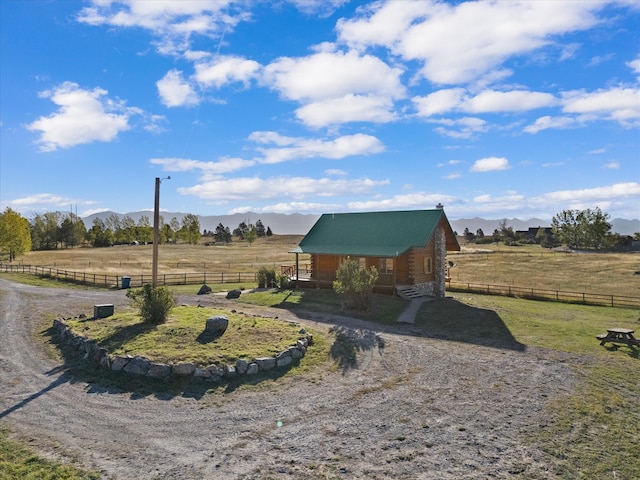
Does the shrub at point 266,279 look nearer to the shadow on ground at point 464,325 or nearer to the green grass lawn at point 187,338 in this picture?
the shadow on ground at point 464,325

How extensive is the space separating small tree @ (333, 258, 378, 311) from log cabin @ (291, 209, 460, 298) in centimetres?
489

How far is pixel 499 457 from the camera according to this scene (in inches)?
344

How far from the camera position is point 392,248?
99.9 feet

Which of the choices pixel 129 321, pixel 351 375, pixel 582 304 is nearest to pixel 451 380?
pixel 351 375

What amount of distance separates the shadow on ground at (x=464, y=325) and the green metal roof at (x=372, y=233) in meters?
5.30

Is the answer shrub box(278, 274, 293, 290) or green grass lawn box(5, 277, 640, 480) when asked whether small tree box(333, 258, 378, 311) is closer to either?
green grass lawn box(5, 277, 640, 480)

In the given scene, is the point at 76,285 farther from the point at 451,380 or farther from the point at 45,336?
the point at 451,380

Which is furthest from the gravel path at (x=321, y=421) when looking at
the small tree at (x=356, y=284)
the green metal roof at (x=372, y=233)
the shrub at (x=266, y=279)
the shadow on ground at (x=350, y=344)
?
the shrub at (x=266, y=279)

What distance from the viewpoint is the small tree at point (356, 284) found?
953 inches

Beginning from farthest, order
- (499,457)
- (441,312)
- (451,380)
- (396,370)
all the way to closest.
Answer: (441,312), (396,370), (451,380), (499,457)

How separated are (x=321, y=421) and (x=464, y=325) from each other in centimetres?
1338

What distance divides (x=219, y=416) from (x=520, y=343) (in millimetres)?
13258

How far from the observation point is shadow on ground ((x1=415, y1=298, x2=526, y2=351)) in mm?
18375

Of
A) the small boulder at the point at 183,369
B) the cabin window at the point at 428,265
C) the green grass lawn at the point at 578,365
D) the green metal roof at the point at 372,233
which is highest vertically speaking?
the green metal roof at the point at 372,233
